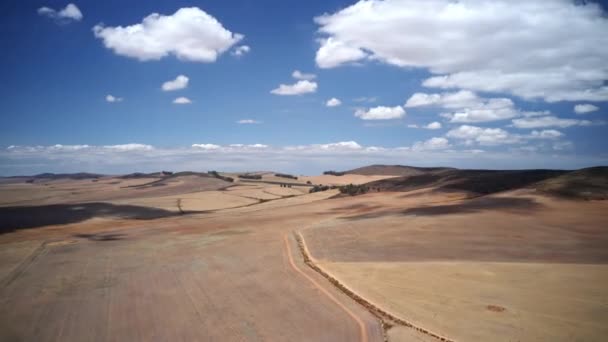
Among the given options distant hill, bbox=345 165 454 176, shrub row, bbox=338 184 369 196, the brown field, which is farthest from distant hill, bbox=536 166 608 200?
distant hill, bbox=345 165 454 176

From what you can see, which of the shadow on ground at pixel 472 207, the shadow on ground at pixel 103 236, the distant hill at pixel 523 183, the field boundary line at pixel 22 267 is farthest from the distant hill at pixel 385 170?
the field boundary line at pixel 22 267

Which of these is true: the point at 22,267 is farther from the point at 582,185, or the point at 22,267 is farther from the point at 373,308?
the point at 582,185

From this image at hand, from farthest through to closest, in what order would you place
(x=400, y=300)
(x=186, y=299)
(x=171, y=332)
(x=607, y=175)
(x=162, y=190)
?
(x=162, y=190) → (x=607, y=175) → (x=186, y=299) → (x=400, y=300) → (x=171, y=332)

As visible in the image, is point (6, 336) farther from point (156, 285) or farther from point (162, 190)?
point (162, 190)

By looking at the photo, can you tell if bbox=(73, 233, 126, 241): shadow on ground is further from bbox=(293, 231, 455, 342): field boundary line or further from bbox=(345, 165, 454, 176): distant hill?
bbox=(345, 165, 454, 176): distant hill

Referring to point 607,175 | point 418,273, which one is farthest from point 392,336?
point 607,175
